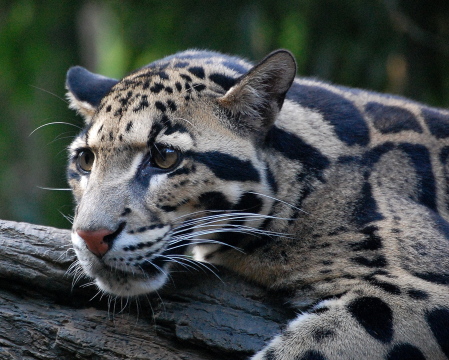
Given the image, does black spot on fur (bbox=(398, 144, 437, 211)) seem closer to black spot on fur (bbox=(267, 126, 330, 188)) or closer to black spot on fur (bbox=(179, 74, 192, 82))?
black spot on fur (bbox=(267, 126, 330, 188))

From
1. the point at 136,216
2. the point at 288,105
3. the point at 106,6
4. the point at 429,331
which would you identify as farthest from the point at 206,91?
the point at 106,6

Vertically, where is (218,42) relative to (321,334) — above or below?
above

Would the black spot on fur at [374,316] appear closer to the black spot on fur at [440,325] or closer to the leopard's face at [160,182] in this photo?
the black spot on fur at [440,325]

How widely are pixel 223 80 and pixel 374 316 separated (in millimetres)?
2352

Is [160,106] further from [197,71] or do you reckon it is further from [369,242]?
[369,242]

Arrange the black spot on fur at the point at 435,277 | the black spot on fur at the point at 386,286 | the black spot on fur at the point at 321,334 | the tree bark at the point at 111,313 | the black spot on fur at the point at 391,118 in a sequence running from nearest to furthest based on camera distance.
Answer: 1. the black spot on fur at the point at 321,334
2. the black spot on fur at the point at 386,286
3. the black spot on fur at the point at 435,277
4. the tree bark at the point at 111,313
5. the black spot on fur at the point at 391,118

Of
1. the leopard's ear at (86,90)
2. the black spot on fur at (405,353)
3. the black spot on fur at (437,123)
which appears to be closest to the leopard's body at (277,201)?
the black spot on fur at (405,353)

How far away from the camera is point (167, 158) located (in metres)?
5.22

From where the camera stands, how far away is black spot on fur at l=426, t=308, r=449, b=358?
4790mm

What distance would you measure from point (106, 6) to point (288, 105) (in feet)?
25.5

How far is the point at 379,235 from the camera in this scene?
5.29 metres

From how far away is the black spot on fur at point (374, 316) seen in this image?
190 inches

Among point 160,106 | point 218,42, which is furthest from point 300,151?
point 218,42

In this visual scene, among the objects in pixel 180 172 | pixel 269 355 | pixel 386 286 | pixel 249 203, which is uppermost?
pixel 180 172
